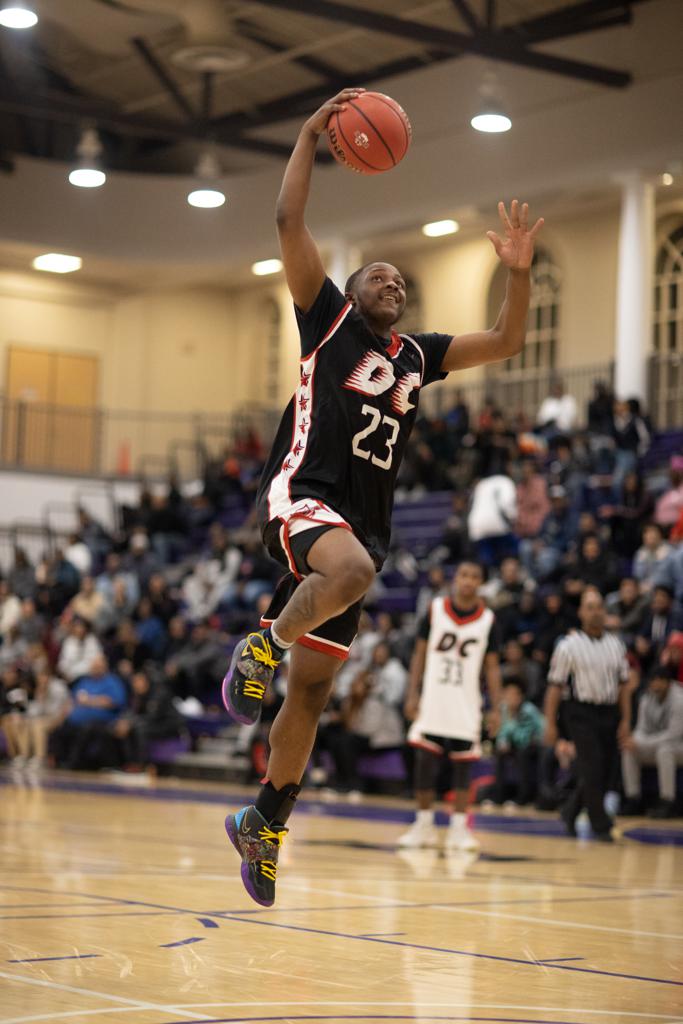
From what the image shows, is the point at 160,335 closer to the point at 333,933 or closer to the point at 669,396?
the point at 669,396

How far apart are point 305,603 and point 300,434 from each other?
66cm

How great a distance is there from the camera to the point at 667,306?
2303 centimetres

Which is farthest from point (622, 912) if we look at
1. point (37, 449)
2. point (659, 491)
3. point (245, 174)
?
point (37, 449)

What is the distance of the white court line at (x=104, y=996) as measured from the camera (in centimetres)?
376

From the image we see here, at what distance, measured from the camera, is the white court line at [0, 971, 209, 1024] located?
376cm

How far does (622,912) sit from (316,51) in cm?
1812

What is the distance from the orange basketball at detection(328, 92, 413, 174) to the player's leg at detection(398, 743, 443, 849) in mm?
6071

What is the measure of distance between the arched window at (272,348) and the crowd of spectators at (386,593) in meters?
4.83

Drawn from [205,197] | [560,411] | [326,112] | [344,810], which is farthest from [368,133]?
[560,411]

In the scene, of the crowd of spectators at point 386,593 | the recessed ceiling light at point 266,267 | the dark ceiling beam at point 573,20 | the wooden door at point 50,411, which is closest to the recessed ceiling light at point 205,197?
the dark ceiling beam at point 573,20

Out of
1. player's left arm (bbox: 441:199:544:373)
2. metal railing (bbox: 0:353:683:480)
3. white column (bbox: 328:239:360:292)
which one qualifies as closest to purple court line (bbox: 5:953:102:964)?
player's left arm (bbox: 441:199:544:373)

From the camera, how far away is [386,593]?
19.2 m

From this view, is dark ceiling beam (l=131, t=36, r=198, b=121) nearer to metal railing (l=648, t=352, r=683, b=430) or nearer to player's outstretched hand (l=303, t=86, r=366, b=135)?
metal railing (l=648, t=352, r=683, b=430)

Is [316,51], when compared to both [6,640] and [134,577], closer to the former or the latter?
[134,577]
